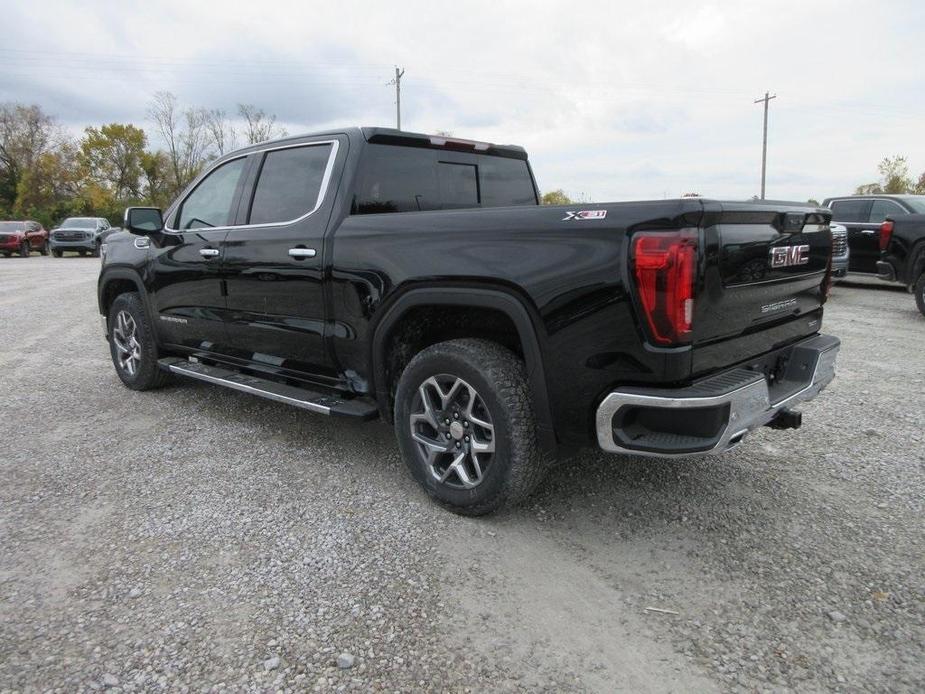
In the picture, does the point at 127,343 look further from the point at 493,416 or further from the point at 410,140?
the point at 493,416

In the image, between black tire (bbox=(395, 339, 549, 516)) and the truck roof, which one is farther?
the truck roof

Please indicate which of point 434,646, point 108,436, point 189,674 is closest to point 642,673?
point 434,646

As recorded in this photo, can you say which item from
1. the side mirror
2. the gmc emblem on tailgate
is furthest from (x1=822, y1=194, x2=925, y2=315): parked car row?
the side mirror

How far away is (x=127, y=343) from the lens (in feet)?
18.5

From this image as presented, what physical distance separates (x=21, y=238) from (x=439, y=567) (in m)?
31.2

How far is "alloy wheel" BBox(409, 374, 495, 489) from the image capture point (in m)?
3.09

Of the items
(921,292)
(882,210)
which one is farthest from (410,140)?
(882,210)

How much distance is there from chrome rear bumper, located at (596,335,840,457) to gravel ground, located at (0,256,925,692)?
60 cm

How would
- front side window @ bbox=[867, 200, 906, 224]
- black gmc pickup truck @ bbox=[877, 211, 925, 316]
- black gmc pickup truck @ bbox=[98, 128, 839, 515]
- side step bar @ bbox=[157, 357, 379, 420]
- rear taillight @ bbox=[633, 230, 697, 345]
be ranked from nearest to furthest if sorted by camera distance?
rear taillight @ bbox=[633, 230, 697, 345], black gmc pickup truck @ bbox=[98, 128, 839, 515], side step bar @ bbox=[157, 357, 379, 420], black gmc pickup truck @ bbox=[877, 211, 925, 316], front side window @ bbox=[867, 200, 906, 224]

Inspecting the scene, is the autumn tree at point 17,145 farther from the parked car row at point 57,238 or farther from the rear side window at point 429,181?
the rear side window at point 429,181

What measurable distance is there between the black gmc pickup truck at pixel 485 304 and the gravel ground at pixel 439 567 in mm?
440

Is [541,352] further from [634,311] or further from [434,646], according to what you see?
[434,646]

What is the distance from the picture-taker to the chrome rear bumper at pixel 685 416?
2492 millimetres

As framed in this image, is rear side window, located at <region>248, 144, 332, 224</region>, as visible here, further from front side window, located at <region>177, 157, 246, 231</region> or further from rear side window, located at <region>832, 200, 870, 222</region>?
rear side window, located at <region>832, 200, 870, 222</region>
